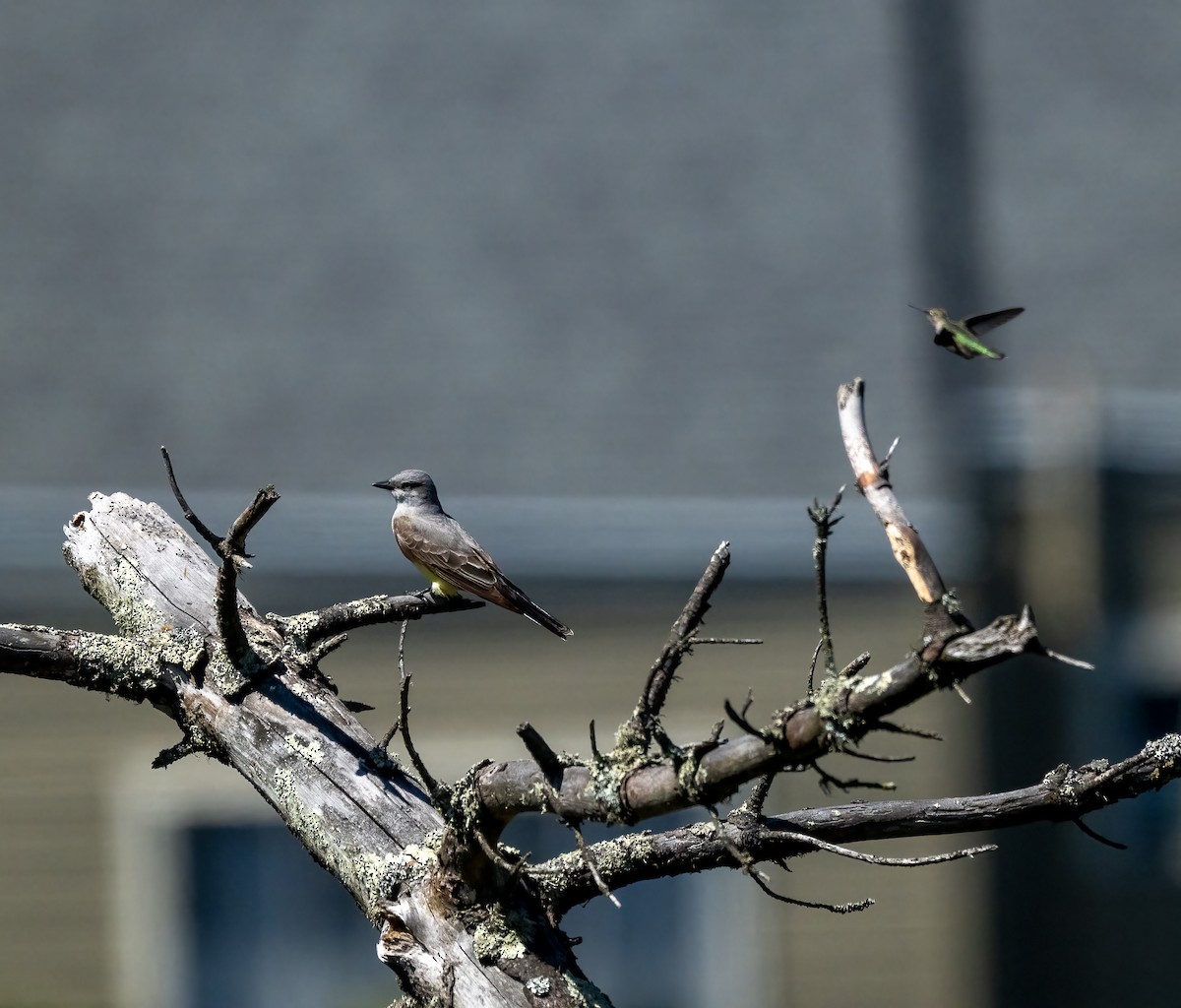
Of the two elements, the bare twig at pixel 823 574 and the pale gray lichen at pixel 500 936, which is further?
the pale gray lichen at pixel 500 936

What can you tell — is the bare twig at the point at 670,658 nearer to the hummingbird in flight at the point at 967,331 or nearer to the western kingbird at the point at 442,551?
the hummingbird in flight at the point at 967,331

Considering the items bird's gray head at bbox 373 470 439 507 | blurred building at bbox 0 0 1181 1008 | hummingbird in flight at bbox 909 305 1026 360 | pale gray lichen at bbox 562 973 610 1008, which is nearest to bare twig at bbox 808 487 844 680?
pale gray lichen at bbox 562 973 610 1008

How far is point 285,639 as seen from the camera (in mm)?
3996

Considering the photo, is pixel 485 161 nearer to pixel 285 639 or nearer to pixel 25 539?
pixel 25 539

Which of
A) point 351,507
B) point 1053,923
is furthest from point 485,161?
point 1053,923

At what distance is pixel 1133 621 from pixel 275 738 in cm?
923

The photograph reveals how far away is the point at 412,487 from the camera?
6152mm

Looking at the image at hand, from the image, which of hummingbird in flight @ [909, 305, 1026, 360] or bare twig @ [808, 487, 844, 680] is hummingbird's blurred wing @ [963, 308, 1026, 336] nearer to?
hummingbird in flight @ [909, 305, 1026, 360]

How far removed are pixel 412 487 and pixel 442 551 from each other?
500 millimetres

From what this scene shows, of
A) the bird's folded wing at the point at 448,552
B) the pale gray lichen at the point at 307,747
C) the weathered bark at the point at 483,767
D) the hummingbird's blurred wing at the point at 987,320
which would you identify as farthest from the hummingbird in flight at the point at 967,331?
→ the bird's folded wing at the point at 448,552

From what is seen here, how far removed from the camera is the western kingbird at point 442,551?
5.50 m

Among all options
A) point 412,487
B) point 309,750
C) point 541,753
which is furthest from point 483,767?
point 412,487

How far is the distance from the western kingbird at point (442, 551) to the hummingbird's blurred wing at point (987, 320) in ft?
6.12

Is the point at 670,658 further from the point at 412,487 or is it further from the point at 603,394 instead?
the point at 603,394
